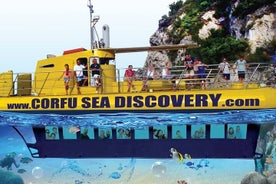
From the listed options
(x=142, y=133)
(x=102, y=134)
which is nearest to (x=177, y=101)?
(x=142, y=133)

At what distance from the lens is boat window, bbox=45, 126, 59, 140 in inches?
587

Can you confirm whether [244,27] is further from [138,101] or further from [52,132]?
[52,132]

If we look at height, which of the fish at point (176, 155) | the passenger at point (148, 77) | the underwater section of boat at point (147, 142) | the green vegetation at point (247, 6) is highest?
the green vegetation at point (247, 6)

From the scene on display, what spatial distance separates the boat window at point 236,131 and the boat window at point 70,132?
12.2ft

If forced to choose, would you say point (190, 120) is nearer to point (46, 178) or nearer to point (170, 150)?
point (170, 150)

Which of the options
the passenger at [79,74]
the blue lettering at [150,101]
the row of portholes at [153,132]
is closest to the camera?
the row of portholes at [153,132]

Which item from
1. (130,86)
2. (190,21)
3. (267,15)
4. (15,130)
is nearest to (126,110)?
(130,86)

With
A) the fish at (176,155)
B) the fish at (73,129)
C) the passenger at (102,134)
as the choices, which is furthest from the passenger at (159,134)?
the fish at (73,129)

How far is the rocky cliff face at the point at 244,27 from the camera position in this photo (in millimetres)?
32125

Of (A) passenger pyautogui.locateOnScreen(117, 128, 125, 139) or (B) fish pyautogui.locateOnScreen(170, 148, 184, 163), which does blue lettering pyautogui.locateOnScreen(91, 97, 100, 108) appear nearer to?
(A) passenger pyautogui.locateOnScreen(117, 128, 125, 139)

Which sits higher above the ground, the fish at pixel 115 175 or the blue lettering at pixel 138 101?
the blue lettering at pixel 138 101

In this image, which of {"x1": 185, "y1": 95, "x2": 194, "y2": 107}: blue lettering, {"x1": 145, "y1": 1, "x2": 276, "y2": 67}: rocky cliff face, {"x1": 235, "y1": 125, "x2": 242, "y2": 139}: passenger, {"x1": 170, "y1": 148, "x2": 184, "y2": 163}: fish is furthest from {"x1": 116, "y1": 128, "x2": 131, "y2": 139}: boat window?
{"x1": 145, "y1": 1, "x2": 276, "y2": 67}: rocky cliff face

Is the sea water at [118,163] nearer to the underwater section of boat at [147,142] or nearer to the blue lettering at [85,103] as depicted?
the underwater section of boat at [147,142]

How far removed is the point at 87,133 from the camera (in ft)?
48.2
